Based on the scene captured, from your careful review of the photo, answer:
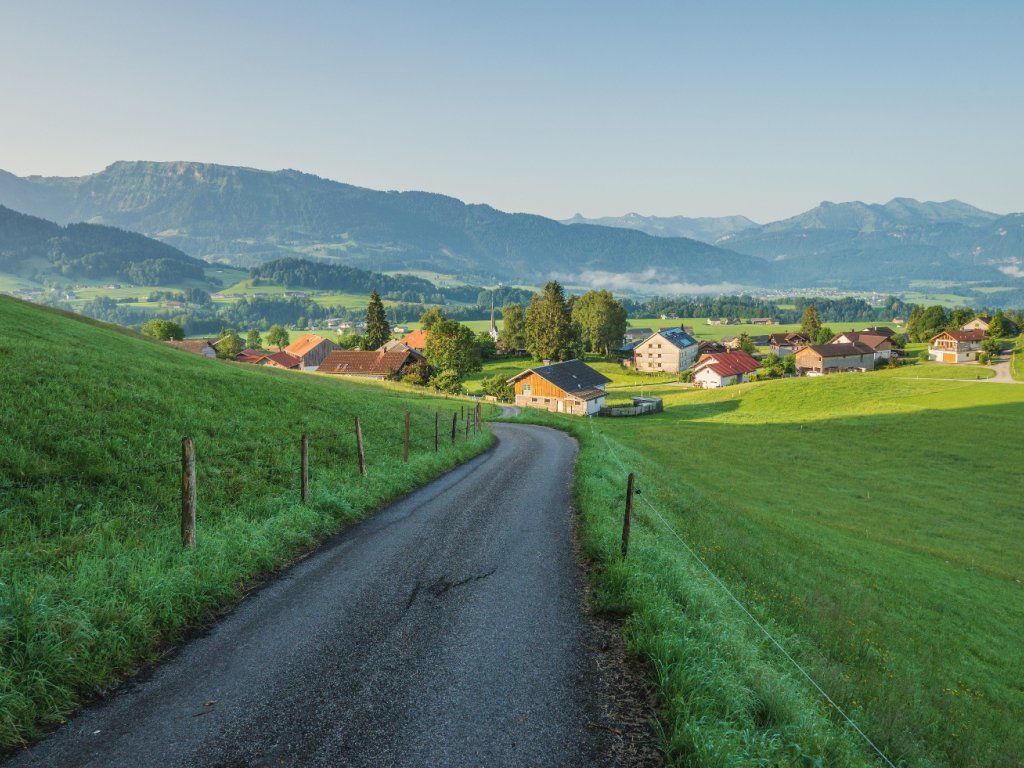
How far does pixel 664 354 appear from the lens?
140 m

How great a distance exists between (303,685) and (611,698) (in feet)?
14.0

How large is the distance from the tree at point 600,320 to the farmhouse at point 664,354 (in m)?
7.58

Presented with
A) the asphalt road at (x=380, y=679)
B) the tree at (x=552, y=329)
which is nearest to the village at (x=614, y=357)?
the tree at (x=552, y=329)

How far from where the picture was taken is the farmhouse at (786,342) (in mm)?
169988

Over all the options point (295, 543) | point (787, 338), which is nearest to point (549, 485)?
point (295, 543)

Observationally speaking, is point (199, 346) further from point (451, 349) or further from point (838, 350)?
point (838, 350)

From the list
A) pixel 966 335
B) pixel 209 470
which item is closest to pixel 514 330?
pixel 966 335

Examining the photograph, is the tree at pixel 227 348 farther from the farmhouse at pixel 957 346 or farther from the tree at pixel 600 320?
the farmhouse at pixel 957 346

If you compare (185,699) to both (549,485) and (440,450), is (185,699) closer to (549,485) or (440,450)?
(549,485)

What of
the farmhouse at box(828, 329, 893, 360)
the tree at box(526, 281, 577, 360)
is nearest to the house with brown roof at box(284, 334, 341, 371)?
the tree at box(526, 281, 577, 360)

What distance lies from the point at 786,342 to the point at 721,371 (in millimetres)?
74943

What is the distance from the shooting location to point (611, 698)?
24.8 ft

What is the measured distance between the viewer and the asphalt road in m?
6.38

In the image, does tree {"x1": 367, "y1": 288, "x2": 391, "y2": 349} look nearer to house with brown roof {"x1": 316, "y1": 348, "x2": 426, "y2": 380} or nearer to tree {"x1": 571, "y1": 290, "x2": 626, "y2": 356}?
house with brown roof {"x1": 316, "y1": 348, "x2": 426, "y2": 380}
